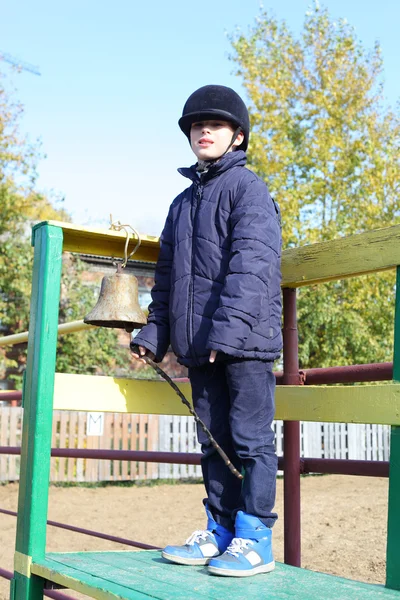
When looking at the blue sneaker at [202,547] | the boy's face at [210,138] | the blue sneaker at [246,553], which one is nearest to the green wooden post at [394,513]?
the blue sneaker at [246,553]

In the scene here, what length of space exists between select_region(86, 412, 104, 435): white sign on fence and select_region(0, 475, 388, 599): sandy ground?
1.04 metres

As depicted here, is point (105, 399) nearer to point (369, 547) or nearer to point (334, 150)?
point (369, 547)

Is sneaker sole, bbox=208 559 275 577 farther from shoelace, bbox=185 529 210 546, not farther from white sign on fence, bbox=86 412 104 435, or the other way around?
white sign on fence, bbox=86 412 104 435

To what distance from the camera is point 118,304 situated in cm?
248

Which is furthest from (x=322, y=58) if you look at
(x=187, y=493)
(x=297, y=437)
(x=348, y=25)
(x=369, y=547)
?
(x=297, y=437)

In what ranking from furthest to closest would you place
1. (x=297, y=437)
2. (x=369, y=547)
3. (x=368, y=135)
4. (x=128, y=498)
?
(x=368, y=135) < (x=128, y=498) < (x=369, y=547) < (x=297, y=437)

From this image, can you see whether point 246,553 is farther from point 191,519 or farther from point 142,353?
point 191,519

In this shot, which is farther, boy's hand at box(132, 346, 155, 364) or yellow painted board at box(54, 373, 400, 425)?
boy's hand at box(132, 346, 155, 364)

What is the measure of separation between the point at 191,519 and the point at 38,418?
21.8 feet

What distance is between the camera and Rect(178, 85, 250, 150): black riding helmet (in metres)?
2.51

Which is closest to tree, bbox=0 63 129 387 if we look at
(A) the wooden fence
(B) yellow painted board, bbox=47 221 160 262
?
(A) the wooden fence

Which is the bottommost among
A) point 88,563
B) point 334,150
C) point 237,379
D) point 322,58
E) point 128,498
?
point 128,498

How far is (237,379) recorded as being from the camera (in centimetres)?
227

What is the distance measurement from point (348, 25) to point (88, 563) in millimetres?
18218
